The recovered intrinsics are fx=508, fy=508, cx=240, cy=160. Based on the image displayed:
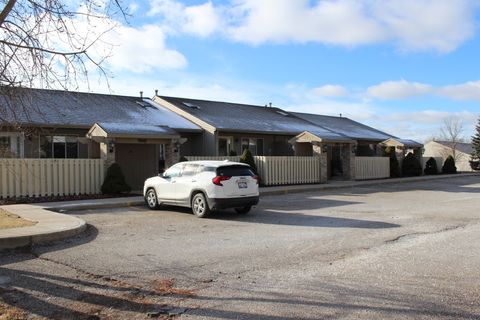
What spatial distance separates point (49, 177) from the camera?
62.0 ft

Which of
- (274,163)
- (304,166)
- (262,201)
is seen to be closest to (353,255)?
(262,201)

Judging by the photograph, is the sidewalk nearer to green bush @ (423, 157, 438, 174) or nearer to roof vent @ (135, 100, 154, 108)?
roof vent @ (135, 100, 154, 108)

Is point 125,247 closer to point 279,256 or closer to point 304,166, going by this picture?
point 279,256

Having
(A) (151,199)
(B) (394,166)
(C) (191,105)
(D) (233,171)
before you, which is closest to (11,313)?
(D) (233,171)

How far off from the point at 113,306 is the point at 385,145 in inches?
1284

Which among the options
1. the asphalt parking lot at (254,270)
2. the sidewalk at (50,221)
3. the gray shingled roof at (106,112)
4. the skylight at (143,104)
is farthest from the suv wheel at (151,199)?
the skylight at (143,104)

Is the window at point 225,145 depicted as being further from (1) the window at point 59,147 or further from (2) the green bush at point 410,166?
(2) the green bush at point 410,166

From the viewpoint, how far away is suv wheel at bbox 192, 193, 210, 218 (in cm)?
1408

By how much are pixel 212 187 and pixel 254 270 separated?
21.2 feet

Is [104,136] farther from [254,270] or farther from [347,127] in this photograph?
[347,127]

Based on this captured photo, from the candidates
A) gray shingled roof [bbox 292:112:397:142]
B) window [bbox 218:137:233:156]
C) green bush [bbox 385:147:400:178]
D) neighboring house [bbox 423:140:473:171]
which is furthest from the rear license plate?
neighboring house [bbox 423:140:473:171]

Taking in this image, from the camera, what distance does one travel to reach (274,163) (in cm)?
2544

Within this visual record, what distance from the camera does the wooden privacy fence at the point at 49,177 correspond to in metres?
18.1

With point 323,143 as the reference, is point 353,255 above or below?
below
